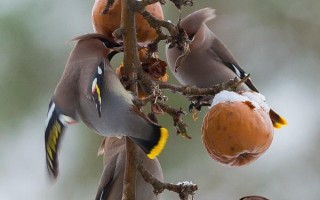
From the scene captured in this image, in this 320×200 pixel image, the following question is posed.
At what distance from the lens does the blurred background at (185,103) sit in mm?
4012

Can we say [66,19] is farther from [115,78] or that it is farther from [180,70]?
[115,78]

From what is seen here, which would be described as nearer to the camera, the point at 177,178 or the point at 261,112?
the point at 261,112

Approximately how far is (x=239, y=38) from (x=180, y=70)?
2224 mm

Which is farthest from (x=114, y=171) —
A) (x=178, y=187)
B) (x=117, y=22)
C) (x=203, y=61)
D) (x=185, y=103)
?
(x=185, y=103)

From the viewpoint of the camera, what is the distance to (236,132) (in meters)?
1.85

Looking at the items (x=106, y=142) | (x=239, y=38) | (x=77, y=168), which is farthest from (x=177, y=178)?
(x=106, y=142)

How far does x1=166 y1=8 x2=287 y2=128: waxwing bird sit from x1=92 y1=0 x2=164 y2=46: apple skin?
19cm

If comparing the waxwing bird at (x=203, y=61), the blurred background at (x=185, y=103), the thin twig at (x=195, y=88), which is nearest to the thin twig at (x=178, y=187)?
the thin twig at (x=195, y=88)

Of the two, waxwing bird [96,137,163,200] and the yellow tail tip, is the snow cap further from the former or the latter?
waxwing bird [96,137,163,200]

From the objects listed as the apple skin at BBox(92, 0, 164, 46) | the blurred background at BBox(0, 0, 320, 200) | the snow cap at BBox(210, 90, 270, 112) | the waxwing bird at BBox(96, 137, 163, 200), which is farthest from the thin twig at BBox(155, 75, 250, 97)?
the blurred background at BBox(0, 0, 320, 200)

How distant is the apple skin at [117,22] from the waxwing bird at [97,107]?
0.03 m

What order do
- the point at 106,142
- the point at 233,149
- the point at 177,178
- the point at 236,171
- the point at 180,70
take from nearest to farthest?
the point at 233,149, the point at 180,70, the point at 106,142, the point at 177,178, the point at 236,171

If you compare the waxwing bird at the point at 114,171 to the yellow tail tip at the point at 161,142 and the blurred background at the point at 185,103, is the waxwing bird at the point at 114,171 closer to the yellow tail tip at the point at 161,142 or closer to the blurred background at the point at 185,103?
the yellow tail tip at the point at 161,142

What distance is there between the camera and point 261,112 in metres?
1.90
